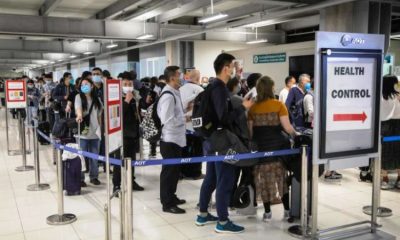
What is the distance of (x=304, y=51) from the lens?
38.1 ft

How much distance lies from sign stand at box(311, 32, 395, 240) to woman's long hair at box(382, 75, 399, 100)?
1.75m

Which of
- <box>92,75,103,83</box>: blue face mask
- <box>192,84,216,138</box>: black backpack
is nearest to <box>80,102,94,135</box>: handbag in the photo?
<box>92,75,103,83</box>: blue face mask

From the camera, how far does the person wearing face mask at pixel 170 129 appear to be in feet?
12.6

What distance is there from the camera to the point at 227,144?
319 centimetres

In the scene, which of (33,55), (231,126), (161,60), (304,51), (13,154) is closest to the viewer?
(231,126)

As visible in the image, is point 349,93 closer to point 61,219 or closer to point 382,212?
point 382,212

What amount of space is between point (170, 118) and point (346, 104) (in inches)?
64.5

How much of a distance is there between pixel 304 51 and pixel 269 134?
881cm

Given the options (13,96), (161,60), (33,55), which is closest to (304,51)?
(161,60)

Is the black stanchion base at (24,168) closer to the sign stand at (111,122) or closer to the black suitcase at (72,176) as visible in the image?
the black suitcase at (72,176)

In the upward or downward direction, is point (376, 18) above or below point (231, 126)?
above

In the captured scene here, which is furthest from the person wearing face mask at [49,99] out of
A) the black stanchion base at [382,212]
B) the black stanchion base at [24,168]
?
the black stanchion base at [382,212]

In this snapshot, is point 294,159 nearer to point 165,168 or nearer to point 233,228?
point 233,228

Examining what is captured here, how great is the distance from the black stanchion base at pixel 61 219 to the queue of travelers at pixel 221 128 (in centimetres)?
80
